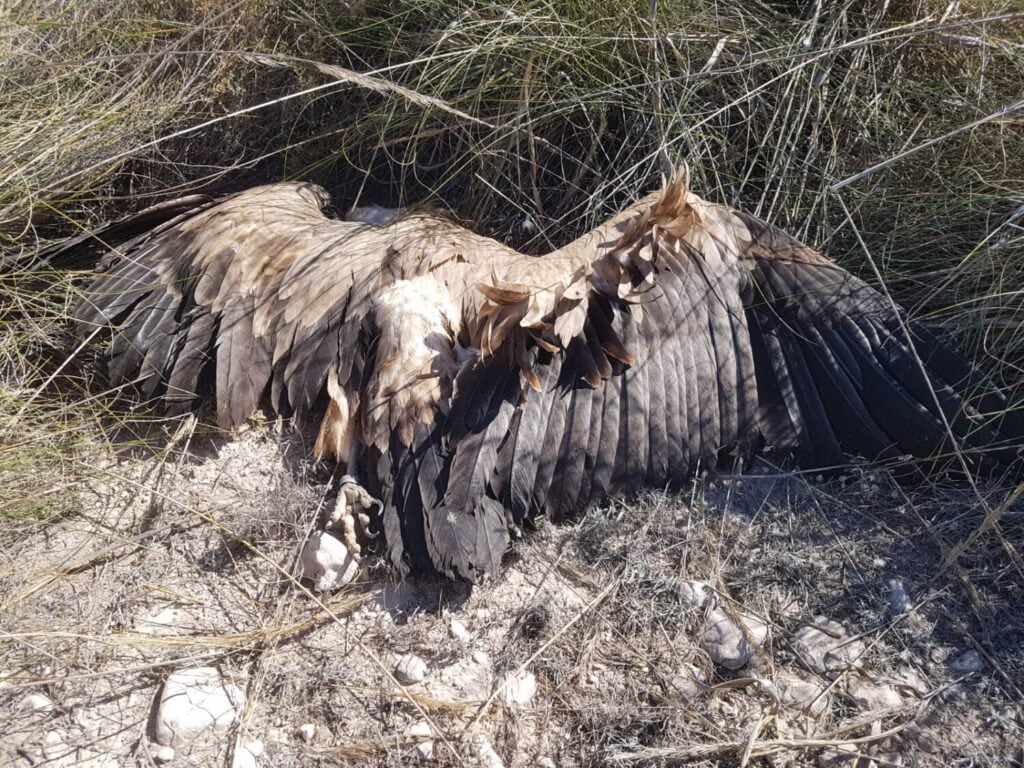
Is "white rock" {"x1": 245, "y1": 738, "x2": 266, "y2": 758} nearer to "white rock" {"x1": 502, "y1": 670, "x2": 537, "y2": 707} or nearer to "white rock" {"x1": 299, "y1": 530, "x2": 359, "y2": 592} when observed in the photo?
"white rock" {"x1": 299, "y1": 530, "x2": 359, "y2": 592}

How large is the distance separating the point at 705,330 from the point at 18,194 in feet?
7.36

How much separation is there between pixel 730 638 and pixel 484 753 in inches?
26.4

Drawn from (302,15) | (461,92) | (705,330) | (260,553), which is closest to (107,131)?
(302,15)

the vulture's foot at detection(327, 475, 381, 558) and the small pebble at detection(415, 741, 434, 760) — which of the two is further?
the vulture's foot at detection(327, 475, 381, 558)

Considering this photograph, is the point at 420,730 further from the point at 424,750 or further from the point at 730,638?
the point at 730,638

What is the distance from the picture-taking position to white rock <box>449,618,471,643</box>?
227cm

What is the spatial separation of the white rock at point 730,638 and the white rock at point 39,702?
5.26ft

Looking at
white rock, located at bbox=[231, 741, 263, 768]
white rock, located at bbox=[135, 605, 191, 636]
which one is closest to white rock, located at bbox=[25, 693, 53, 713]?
white rock, located at bbox=[135, 605, 191, 636]

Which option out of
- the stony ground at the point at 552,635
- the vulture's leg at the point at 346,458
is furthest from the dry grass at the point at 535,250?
the vulture's leg at the point at 346,458

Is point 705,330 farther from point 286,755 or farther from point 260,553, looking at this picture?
point 286,755

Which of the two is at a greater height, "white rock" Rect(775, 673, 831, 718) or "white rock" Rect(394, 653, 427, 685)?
"white rock" Rect(775, 673, 831, 718)

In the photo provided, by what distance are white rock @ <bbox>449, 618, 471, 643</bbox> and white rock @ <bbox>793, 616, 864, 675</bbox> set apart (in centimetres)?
83

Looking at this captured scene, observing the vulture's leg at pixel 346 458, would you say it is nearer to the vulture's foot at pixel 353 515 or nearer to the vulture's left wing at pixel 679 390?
the vulture's foot at pixel 353 515

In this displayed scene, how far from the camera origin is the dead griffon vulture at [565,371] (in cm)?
233
